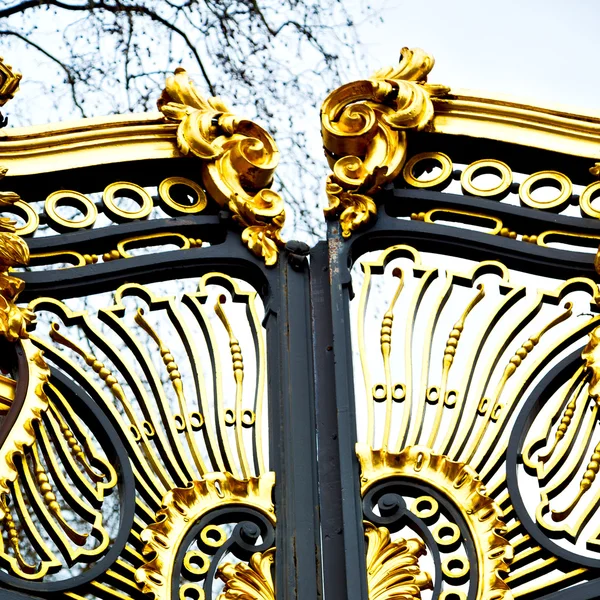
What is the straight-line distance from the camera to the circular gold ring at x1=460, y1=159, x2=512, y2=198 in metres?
4.06

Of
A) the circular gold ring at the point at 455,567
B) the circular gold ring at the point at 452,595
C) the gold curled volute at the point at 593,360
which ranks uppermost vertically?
the gold curled volute at the point at 593,360

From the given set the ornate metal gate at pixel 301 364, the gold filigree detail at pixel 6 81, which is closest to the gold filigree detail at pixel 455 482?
the ornate metal gate at pixel 301 364

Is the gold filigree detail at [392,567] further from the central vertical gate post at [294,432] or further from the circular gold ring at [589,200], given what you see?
the circular gold ring at [589,200]

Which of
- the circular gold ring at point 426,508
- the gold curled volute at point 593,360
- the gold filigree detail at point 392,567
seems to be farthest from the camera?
the gold curled volute at point 593,360

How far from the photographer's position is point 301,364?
3.69m

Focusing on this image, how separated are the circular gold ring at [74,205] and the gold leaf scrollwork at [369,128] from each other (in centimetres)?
55

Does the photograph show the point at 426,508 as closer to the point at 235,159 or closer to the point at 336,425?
the point at 336,425

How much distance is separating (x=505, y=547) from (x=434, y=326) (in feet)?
1.93

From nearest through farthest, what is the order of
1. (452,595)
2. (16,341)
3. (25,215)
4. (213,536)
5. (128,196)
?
(452,595)
(213,536)
(16,341)
(25,215)
(128,196)

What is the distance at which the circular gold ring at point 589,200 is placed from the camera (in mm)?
4020

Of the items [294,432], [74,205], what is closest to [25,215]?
[74,205]

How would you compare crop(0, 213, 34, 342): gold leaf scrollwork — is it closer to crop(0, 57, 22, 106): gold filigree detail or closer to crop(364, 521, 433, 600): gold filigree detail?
crop(0, 57, 22, 106): gold filigree detail

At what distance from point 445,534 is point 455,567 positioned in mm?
76

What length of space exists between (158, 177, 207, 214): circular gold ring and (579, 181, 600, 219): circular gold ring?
89 centimetres
